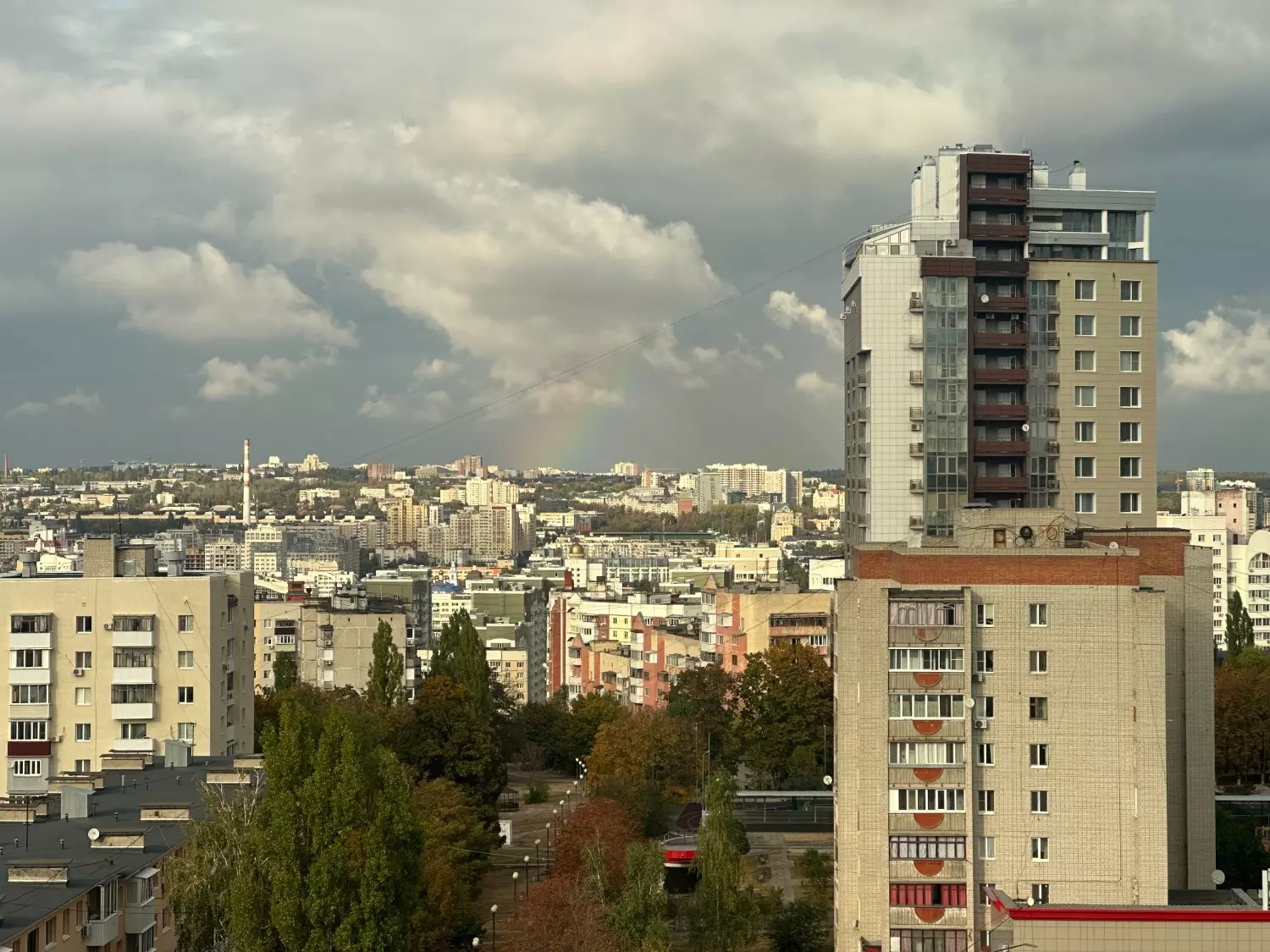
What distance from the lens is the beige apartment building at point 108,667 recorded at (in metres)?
34.8

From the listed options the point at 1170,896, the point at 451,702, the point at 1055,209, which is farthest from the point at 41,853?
the point at 1055,209

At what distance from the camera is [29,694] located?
114 feet

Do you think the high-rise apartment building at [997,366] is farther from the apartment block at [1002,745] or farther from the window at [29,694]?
the window at [29,694]

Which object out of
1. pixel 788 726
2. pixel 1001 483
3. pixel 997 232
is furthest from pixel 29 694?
pixel 997 232

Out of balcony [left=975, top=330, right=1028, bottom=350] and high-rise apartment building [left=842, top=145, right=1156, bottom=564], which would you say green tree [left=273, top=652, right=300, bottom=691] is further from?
balcony [left=975, top=330, right=1028, bottom=350]

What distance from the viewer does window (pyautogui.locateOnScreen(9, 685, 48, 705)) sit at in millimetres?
34781

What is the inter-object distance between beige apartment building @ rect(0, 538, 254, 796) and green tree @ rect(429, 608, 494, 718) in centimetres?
1216

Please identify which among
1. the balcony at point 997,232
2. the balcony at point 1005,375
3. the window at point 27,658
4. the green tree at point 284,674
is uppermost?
the balcony at point 997,232

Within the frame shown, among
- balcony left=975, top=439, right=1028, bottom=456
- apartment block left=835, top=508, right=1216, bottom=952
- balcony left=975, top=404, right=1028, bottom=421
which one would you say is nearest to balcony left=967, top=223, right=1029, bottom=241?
balcony left=975, top=404, right=1028, bottom=421

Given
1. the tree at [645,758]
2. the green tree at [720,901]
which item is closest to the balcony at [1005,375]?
the tree at [645,758]

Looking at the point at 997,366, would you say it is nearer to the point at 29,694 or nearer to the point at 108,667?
the point at 108,667

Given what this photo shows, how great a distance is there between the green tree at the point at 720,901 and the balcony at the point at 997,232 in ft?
51.1

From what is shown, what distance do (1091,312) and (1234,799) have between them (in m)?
11.2

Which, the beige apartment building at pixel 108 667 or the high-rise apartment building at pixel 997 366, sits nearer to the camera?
the beige apartment building at pixel 108 667
